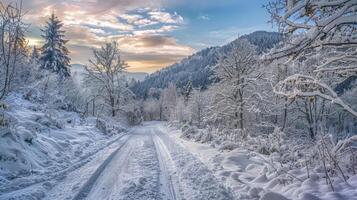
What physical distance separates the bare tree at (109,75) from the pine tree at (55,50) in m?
10.7

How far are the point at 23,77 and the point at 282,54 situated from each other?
24.6 meters

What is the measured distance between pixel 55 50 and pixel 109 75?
48.2 ft

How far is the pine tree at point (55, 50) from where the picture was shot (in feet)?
144

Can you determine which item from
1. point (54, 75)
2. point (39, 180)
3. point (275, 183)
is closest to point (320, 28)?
point (275, 183)

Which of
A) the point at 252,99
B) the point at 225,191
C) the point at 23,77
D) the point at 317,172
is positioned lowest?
the point at 225,191

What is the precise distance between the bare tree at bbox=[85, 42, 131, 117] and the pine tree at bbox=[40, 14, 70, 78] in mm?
10745

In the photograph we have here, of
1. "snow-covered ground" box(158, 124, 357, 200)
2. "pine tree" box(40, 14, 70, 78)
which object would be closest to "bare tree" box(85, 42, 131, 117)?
"pine tree" box(40, 14, 70, 78)

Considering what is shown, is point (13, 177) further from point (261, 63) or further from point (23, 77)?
point (23, 77)

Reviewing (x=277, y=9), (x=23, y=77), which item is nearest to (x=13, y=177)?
(x=277, y=9)

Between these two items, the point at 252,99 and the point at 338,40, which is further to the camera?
the point at 252,99

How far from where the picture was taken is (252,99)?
23094mm

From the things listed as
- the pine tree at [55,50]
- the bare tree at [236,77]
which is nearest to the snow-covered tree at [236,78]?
the bare tree at [236,77]

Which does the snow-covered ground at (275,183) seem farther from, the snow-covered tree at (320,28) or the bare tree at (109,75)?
the bare tree at (109,75)

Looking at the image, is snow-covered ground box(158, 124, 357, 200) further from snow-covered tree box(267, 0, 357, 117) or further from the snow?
the snow
